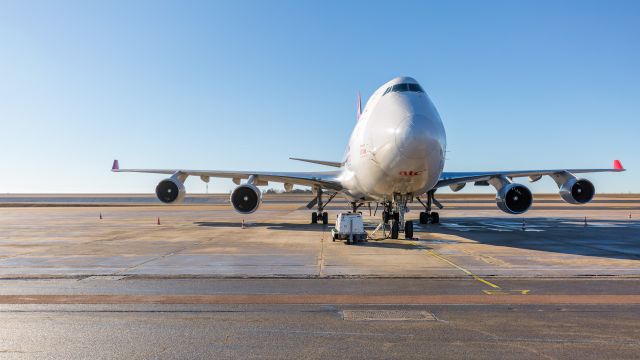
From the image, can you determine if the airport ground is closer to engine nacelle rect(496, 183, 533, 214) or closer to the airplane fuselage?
the airplane fuselage

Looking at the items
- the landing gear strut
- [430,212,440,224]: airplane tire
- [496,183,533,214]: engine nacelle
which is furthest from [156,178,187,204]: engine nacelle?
[496,183,533,214]: engine nacelle

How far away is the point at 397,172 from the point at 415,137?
1.63 meters

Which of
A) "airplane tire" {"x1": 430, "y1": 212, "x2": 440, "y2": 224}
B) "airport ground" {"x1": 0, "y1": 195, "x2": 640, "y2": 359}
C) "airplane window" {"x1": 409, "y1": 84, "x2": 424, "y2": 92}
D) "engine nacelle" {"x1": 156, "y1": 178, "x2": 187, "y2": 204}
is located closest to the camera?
"airport ground" {"x1": 0, "y1": 195, "x2": 640, "y2": 359}

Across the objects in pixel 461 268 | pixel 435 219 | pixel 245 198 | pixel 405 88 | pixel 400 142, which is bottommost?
pixel 461 268

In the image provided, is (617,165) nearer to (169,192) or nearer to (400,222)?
(400,222)

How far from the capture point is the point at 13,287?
871 centimetres

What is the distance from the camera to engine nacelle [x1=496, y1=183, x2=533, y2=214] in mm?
19516

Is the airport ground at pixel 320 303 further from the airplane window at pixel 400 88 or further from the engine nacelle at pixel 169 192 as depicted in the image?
the engine nacelle at pixel 169 192

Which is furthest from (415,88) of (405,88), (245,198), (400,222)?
(245,198)

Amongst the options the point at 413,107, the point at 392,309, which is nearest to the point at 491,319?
the point at 392,309

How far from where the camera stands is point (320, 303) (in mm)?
7348

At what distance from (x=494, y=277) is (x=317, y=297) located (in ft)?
13.2

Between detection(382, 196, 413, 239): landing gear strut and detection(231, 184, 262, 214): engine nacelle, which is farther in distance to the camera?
detection(231, 184, 262, 214): engine nacelle

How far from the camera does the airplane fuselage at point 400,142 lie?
562 inches
